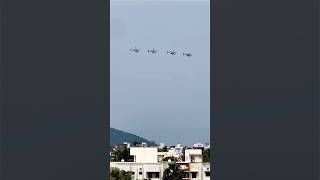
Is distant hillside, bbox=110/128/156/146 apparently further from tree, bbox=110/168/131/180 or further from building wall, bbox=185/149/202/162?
tree, bbox=110/168/131/180

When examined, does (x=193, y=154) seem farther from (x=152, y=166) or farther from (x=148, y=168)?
(x=148, y=168)

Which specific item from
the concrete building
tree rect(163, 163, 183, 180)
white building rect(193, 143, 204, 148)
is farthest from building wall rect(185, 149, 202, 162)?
the concrete building

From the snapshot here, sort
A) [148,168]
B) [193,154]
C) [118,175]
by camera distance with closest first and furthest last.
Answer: [118,175] < [148,168] < [193,154]

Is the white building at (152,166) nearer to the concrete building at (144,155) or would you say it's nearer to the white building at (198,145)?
the concrete building at (144,155)

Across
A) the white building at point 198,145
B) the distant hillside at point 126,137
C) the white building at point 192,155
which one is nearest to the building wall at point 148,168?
the white building at point 192,155

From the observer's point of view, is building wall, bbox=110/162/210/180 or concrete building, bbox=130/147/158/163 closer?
building wall, bbox=110/162/210/180

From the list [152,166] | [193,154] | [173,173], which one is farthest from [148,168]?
[193,154]

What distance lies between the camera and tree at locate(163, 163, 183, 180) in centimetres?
1998

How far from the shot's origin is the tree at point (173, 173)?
20.0 m

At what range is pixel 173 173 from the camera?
2027 centimetres

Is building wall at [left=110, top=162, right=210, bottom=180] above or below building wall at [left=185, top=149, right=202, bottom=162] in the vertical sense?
below
